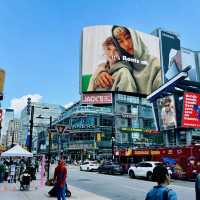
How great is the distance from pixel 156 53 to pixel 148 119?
2860 centimetres

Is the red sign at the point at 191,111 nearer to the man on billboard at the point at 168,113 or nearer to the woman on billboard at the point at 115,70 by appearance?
the man on billboard at the point at 168,113

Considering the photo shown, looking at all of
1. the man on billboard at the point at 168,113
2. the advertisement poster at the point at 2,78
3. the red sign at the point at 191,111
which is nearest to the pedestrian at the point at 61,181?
the advertisement poster at the point at 2,78

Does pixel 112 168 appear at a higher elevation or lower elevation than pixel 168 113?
lower

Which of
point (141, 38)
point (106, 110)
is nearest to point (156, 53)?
point (141, 38)

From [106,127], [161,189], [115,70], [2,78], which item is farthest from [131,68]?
[161,189]

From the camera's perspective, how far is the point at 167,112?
6831cm

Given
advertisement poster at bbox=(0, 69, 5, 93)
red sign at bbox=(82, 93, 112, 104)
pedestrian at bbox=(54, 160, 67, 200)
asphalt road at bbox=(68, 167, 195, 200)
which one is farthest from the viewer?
red sign at bbox=(82, 93, 112, 104)

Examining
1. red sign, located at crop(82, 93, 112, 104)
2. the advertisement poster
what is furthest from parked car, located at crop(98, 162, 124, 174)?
red sign, located at crop(82, 93, 112, 104)

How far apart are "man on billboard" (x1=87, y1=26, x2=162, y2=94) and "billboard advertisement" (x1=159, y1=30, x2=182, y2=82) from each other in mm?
7508

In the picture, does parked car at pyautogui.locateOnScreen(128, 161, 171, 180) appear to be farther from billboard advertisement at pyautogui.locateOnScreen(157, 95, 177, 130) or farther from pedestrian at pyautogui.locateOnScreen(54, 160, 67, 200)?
billboard advertisement at pyautogui.locateOnScreen(157, 95, 177, 130)

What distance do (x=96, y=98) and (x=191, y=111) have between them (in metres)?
53.6

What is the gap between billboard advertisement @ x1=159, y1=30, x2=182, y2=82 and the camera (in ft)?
424

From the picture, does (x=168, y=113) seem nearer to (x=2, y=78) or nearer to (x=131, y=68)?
(x=2, y=78)

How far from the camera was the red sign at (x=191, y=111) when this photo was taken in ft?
178
